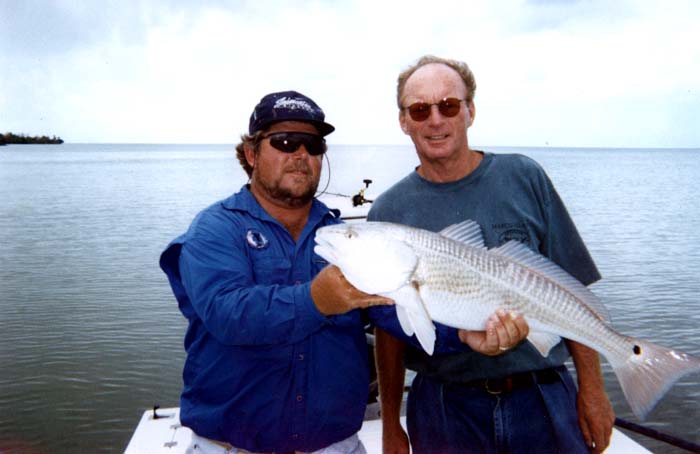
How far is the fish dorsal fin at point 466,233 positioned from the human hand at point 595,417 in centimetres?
131

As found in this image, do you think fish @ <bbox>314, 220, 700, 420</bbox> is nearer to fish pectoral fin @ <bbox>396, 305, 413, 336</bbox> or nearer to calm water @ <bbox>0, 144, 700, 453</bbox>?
fish pectoral fin @ <bbox>396, 305, 413, 336</bbox>

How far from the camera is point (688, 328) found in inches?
566

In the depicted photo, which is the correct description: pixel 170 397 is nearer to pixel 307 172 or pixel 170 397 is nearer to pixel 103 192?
pixel 307 172

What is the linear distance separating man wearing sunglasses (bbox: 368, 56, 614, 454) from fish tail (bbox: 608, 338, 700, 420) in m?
0.40

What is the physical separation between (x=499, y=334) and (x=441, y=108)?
64.6 inches

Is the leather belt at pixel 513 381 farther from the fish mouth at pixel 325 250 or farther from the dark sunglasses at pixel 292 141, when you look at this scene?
the dark sunglasses at pixel 292 141

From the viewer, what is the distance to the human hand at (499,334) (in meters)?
3.24

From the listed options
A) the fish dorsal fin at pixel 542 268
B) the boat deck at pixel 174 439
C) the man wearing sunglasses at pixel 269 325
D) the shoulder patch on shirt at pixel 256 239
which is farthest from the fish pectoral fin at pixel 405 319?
the boat deck at pixel 174 439

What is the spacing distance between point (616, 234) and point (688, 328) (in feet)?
48.9

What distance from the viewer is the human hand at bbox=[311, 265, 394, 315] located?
303 centimetres

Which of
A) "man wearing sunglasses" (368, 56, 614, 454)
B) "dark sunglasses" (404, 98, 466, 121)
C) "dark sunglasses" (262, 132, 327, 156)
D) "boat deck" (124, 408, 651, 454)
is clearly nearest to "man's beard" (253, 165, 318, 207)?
"dark sunglasses" (262, 132, 327, 156)

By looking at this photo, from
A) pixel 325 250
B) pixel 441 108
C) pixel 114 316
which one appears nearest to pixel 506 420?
pixel 325 250

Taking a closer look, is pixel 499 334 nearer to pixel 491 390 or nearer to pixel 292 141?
pixel 491 390

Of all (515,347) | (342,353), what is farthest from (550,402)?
(342,353)
